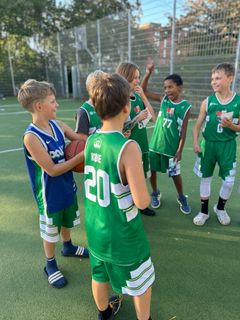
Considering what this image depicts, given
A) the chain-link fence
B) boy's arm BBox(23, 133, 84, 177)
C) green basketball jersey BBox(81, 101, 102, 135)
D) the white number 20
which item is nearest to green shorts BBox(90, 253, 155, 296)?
the white number 20

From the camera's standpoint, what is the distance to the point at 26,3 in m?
16.9

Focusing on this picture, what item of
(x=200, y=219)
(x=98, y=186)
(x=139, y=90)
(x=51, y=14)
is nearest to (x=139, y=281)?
(x=98, y=186)

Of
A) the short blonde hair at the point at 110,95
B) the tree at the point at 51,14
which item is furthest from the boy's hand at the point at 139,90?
the tree at the point at 51,14

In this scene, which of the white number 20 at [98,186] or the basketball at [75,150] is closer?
the white number 20 at [98,186]

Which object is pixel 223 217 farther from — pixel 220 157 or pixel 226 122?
pixel 226 122

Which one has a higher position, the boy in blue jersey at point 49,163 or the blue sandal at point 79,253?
the boy in blue jersey at point 49,163

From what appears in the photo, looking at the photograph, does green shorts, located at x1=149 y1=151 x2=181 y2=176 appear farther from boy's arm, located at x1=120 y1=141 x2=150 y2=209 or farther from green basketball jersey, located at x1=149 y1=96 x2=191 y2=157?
boy's arm, located at x1=120 y1=141 x2=150 y2=209

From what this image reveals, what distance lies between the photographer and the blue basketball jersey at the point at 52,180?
2.04 metres

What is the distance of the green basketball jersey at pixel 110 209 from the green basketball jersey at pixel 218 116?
166cm

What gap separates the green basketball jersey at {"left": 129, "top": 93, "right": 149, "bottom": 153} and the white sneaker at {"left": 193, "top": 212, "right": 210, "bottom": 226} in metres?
0.93

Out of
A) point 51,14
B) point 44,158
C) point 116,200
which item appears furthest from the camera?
point 51,14

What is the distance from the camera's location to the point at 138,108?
2941 millimetres

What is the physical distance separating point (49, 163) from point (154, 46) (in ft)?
30.3

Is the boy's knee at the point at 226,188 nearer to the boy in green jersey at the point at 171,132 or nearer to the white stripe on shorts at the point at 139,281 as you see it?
the boy in green jersey at the point at 171,132
